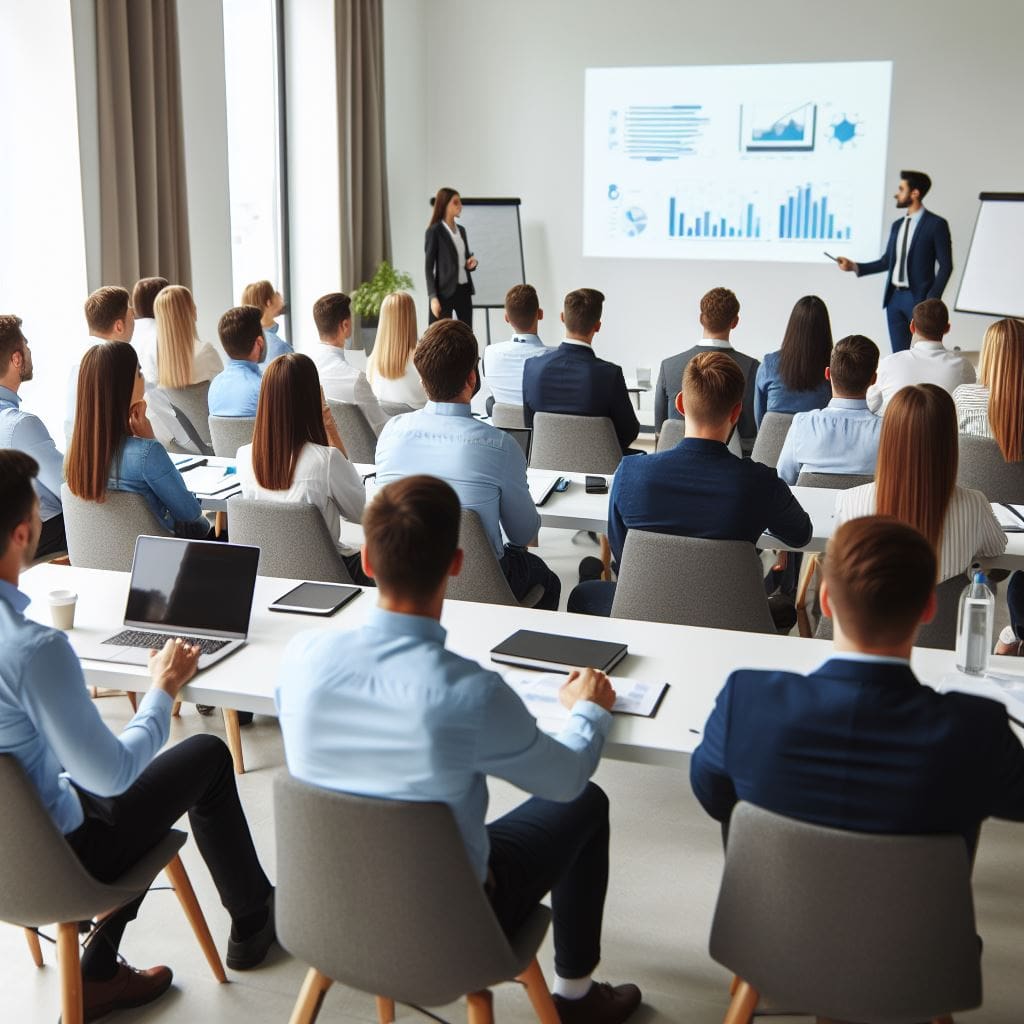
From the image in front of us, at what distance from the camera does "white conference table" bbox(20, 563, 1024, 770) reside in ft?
7.46

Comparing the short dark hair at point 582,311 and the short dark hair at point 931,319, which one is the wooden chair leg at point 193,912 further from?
the short dark hair at point 931,319

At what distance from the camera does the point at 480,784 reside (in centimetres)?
187

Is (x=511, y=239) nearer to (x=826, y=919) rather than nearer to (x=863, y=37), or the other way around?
(x=863, y=37)

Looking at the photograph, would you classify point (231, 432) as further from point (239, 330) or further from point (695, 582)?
point (695, 582)

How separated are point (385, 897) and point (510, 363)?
4636 millimetres

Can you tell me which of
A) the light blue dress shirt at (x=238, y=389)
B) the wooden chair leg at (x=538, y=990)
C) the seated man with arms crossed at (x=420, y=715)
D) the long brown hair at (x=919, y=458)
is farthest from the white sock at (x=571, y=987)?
the light blue dress shirt at (x=238, y=389)

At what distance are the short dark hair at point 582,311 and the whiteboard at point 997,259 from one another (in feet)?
15.0

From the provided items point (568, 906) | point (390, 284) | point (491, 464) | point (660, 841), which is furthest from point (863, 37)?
point (568, 906)

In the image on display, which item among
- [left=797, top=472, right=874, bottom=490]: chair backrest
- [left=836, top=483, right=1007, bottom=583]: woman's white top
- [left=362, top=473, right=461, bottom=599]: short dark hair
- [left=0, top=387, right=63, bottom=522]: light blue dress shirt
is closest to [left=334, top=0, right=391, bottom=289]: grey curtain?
[left=0, top=387, right=63, bottom=522]: light blue dress shirt

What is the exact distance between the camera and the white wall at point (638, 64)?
29.4 ft

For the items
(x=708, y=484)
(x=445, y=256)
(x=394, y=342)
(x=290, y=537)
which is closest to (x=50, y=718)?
(x=290, y=537)

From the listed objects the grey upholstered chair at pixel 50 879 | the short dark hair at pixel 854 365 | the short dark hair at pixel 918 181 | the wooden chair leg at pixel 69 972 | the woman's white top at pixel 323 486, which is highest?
the short dark hair at pixel 918 181

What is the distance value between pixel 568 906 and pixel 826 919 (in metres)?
0.71

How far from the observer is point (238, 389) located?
5.08 meters
